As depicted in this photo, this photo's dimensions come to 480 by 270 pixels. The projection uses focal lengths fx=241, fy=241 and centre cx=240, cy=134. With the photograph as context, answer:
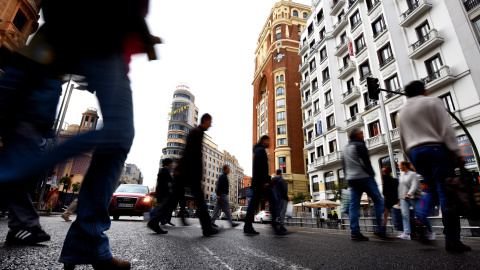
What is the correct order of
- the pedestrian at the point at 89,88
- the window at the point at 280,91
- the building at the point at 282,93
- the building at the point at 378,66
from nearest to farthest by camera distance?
1. the pedestrian at the point at 89,88
2. the building at the point at 378,66
3. the building at the point at 282,93
4. the window at the point at 280,91

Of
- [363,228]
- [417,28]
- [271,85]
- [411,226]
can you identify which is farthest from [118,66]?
[271,85]

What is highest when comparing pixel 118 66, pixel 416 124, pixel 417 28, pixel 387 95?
pixel 417 28

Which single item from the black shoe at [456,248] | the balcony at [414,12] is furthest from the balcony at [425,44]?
the black shoe at [456,248]

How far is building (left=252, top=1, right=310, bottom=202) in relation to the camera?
3884cm

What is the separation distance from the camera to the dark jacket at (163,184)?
5.76 metres

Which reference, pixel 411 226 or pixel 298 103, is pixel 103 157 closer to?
pixel 411 226

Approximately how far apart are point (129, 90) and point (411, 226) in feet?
20.0

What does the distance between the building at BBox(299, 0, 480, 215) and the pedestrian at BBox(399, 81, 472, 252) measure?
48.8ft

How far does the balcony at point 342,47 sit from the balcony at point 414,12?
546 centimetres

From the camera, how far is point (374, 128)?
20328 millimetres

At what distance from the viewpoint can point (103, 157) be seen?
1.29 meters

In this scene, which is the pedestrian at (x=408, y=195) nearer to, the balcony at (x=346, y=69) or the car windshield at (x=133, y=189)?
the car windshield at (x=133, y=189)

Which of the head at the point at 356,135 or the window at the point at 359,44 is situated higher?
the window at the point at 359,44

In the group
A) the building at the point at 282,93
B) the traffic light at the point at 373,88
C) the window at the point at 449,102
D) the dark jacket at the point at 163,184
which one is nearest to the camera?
the dark jacket at the point at 163,184
